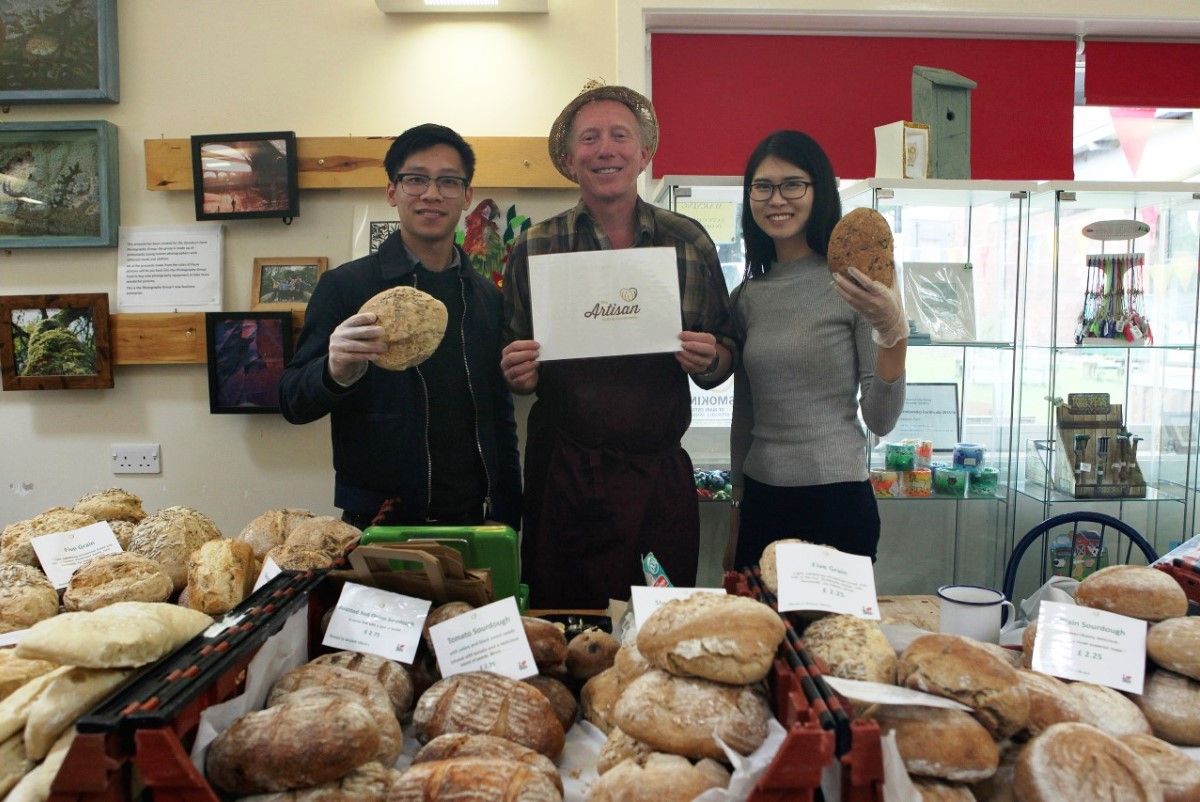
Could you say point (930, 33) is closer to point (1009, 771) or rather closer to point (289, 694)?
point (1009, 771)

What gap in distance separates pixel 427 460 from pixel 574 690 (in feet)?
2.88

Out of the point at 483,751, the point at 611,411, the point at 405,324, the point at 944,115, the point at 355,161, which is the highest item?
the point at 944,115

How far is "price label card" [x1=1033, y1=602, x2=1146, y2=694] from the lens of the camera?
114 centimetres

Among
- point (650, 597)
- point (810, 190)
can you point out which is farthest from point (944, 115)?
point (650, 597)

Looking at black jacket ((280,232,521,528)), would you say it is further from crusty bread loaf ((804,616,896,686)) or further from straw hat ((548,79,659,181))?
crusty bread loaf ((804,616,896,686))

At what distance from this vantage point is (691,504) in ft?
7.11

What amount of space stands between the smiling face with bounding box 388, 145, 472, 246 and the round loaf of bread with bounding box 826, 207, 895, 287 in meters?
0.95

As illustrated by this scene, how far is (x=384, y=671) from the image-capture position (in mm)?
1225

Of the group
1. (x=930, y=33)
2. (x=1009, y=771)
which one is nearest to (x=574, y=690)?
(x=1009, y=771)

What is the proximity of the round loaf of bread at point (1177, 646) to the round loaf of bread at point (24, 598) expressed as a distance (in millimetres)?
1732

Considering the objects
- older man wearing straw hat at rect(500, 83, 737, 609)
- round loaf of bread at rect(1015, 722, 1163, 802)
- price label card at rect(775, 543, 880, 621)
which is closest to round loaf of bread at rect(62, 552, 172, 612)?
older man wearing straw hat at rect(500, 83, 737, 609)

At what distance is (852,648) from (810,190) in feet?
4.18

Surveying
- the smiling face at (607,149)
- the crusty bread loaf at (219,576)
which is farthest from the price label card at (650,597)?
the smiling face at (607,149)

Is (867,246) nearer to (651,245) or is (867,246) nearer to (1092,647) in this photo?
(651,245)
